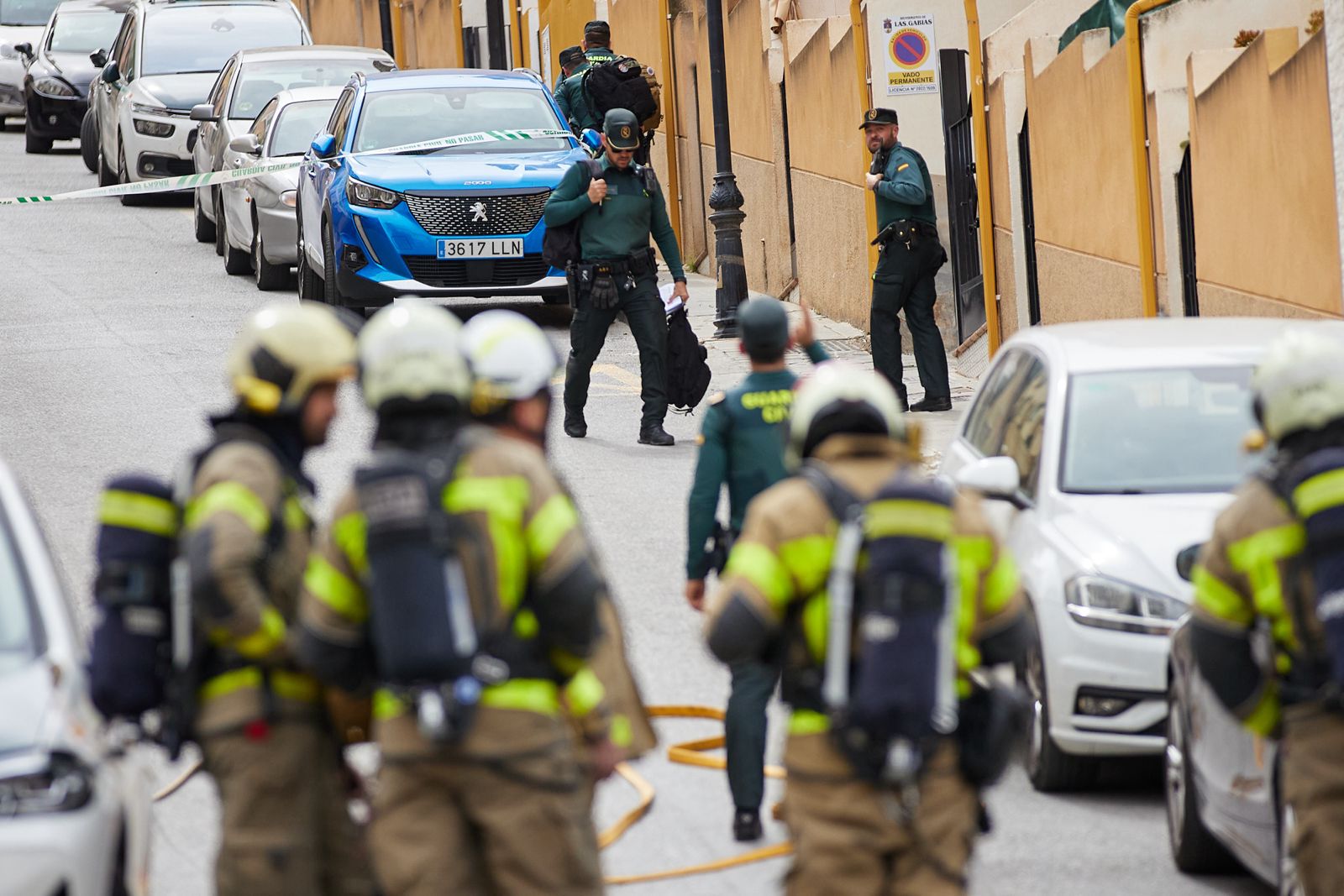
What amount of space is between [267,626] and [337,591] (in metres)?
0.28

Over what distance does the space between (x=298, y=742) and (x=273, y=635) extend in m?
0.23

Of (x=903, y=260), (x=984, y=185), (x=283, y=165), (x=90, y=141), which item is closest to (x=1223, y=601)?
(x=903, y=260)

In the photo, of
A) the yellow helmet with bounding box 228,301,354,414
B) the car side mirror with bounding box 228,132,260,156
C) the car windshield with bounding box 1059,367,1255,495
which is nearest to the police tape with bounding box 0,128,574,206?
the car side mirror with bounding box 228,132,260,156

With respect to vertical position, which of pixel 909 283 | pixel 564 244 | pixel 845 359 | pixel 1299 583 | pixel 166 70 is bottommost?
pixel 1299 583

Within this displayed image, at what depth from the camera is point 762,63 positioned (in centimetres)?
2111

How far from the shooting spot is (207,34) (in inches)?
1030

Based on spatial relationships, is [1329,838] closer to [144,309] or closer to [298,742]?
[298,742]

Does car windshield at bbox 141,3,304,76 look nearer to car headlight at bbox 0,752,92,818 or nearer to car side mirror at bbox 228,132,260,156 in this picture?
car side mirror at bbox 228,132,260,156

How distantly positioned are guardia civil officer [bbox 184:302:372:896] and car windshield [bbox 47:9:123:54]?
28036mm

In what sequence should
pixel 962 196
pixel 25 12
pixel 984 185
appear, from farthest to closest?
pixel 25 12
pixel 962 196
pixel 984 185

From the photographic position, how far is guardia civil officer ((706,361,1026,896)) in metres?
4.39

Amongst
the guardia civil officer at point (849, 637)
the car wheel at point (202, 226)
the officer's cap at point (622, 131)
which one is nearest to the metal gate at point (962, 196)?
the officer's cap at point (622, 131)

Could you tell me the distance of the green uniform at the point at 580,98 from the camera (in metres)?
21.1

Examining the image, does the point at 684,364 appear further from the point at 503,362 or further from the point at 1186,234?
the point at 503,362
